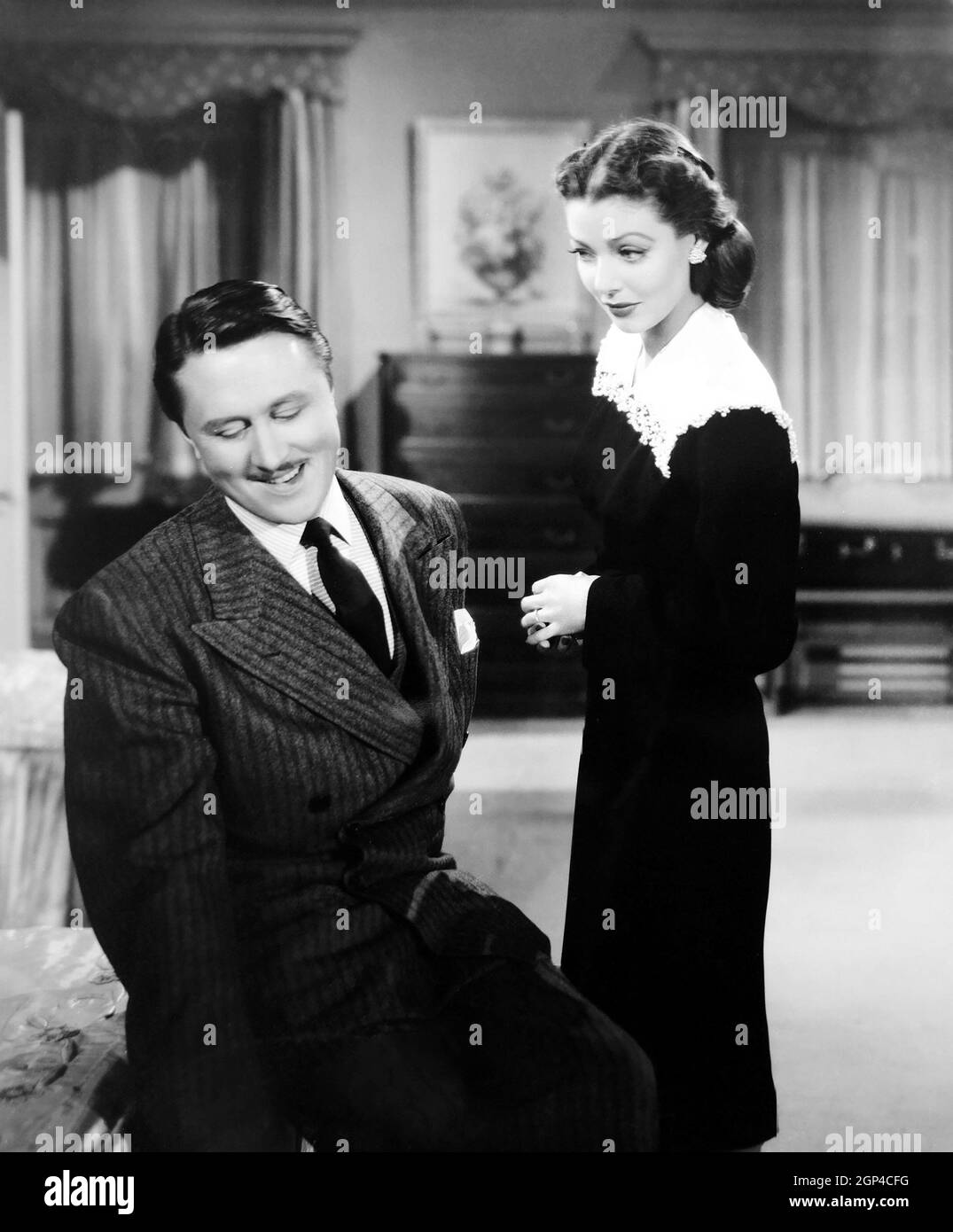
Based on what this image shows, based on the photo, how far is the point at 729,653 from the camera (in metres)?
1.62

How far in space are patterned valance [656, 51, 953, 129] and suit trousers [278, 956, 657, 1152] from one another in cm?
137

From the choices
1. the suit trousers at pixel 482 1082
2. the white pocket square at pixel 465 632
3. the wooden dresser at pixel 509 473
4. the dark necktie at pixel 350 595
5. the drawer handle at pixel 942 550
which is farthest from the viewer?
the drawer handle at pixel 942 550

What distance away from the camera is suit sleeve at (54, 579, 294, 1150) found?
1.40 metres

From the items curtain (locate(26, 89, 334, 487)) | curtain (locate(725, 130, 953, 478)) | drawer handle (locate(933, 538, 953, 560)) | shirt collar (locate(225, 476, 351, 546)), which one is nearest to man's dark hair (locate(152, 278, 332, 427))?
shirt collar (locate(225, 476, 351, 546))

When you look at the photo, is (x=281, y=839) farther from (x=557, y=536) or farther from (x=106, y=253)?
(x=106, y=253)

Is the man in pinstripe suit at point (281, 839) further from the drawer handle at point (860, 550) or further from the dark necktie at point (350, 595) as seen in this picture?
the drawer handle at point (860, 550)

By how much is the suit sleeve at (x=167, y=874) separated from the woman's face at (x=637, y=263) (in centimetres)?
76

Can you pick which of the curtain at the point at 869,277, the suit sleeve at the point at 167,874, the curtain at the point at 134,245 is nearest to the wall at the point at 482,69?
the curtain at the point at 134,245

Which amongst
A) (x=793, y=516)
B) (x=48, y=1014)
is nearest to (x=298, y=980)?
(x=48, y=1014)

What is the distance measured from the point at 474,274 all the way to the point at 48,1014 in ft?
5.02

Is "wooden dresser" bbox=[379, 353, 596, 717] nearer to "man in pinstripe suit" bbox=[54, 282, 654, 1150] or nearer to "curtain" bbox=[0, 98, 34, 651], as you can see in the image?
"man in pinstripe suit" bbox=[54, 282, 654, 1150]

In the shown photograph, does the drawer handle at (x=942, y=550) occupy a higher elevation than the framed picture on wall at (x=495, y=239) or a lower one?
lower

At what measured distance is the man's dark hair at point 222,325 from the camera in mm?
1476

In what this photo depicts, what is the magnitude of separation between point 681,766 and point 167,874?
708mm
